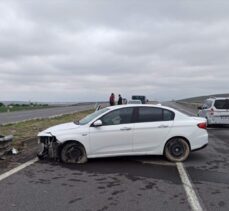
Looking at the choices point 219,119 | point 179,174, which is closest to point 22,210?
point 179,174

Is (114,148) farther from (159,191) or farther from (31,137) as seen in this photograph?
(31,137)

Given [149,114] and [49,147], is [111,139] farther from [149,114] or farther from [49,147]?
[49,147]

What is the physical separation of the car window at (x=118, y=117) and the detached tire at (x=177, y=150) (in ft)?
4.19

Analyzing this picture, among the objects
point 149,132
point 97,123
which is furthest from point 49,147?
point 149,132

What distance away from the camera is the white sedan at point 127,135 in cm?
1059

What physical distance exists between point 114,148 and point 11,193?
4.03 meters

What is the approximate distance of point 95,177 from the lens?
867 cm

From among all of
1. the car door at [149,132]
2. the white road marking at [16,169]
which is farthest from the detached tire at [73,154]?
the car door at [149,132]

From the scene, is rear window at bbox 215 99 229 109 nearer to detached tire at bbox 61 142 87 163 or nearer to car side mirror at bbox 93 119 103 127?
car side mirror at bbox 93 119 103 127

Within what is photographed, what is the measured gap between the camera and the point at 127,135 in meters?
10.7

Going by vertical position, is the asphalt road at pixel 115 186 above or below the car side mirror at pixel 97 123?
below

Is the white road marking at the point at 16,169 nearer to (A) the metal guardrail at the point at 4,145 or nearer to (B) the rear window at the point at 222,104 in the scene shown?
(A) the metal guardrail at the point at 4,145

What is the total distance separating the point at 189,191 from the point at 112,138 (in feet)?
12.0

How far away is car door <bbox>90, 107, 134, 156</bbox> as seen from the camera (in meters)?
10.6
